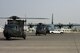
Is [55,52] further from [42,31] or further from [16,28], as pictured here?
[42,31]

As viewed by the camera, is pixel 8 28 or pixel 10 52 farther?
pixel 8 28

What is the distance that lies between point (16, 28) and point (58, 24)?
11432 centimetres

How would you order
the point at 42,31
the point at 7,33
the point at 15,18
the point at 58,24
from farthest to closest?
the point at 58,24 → the point at 42,31 → the point at 15,18 → the point at 7,33

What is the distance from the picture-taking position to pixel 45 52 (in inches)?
755

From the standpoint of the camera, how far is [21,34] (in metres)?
37.7

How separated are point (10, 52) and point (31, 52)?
1230 millimetres

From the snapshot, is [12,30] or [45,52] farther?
[12,30]

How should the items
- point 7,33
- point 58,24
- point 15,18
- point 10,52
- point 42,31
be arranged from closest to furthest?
point 10,52 < point 7,33 < point 15,18 < point 42,31 < point 58,24

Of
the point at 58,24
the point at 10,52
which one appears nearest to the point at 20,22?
the point at 10,52

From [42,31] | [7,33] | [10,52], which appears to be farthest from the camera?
[42,31]

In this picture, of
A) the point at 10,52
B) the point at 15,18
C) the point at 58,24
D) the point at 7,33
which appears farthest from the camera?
the point at 58,24

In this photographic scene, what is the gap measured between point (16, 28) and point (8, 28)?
0.94 metres

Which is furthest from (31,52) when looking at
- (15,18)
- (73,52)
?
(15,18)

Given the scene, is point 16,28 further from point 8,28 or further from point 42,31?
point 42,31
